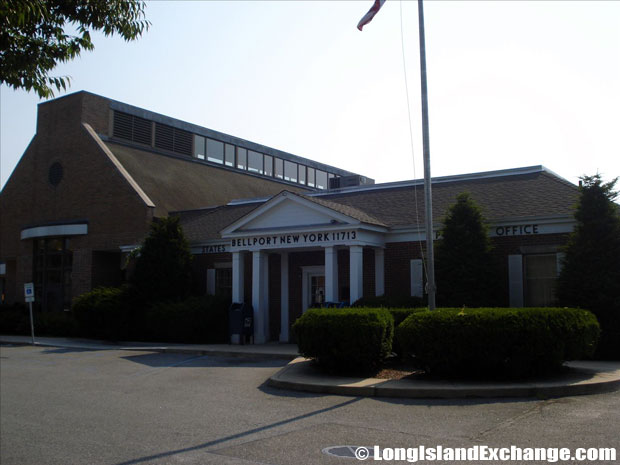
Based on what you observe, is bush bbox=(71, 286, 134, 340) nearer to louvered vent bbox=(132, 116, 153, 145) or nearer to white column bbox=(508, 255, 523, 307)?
louvered vent bbox=(132, 116, 153, 145)

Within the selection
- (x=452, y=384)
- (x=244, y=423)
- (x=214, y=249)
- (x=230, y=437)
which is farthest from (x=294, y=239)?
(x=230, y=437)

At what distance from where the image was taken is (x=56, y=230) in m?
30.9

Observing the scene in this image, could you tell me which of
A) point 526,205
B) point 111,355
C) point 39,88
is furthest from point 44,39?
point 526,205

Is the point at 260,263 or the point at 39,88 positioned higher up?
the point at 39,88

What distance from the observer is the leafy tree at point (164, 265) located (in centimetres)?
2392

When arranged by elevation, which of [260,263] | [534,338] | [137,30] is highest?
[137,30]

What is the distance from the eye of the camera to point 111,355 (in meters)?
Result: 19.0

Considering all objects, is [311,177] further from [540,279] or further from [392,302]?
[540,279]

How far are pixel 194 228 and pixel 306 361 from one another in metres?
13.5

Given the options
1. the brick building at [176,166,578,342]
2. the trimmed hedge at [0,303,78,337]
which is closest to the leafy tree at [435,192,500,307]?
the brick building at [176,166,578,342]

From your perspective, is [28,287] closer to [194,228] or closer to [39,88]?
[194,228]

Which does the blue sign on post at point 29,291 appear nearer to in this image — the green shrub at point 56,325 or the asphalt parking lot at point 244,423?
the green shrub at point 56,325

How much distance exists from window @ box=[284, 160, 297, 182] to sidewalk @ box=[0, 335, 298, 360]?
2357 cm

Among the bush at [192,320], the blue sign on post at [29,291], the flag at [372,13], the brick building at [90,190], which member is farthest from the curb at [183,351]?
the flag at [372,13]
